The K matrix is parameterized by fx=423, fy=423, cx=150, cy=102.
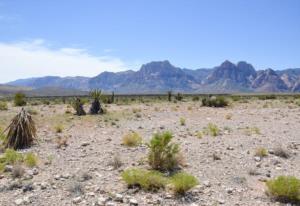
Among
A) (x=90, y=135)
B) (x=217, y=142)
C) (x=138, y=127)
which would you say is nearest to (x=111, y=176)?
(x=217, y=142)

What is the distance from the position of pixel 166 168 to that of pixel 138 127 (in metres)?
10.3

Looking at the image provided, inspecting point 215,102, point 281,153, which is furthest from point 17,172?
point 215,102

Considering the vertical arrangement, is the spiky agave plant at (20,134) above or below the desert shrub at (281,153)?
above

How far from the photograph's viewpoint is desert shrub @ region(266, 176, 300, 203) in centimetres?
1052

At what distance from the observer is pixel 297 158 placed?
1525 cm

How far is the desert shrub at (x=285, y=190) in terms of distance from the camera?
10.5m

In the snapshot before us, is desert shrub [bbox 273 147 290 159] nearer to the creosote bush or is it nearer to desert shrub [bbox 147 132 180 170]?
desert shrub [bbox 147 132 180 170]

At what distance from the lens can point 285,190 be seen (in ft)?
34.5

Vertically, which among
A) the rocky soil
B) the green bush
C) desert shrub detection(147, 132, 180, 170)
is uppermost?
the green bush

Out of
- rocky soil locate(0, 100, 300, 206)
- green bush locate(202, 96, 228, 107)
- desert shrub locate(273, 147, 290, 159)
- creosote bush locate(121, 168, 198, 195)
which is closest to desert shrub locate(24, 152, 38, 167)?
rocky soil locate(0, 100, 300, 206)

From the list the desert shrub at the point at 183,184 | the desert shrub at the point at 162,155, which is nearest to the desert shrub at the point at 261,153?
the desert shrub at the point at 162,155

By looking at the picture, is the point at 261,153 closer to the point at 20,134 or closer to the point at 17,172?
the point at 17,172

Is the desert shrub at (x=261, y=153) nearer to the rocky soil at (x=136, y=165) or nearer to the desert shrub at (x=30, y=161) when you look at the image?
the rocky soil at (x=136, y=165)

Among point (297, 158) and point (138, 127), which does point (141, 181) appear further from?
point (138, 127)
